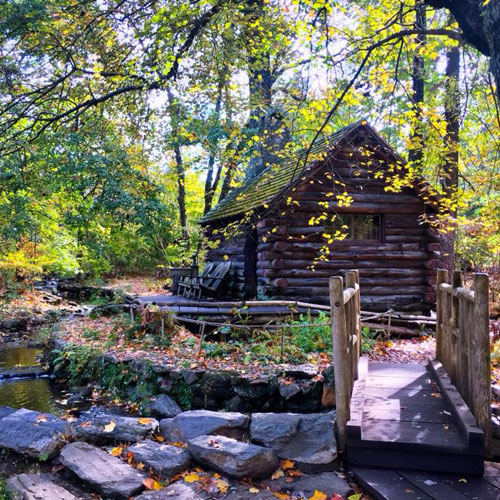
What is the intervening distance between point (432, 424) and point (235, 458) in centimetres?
203

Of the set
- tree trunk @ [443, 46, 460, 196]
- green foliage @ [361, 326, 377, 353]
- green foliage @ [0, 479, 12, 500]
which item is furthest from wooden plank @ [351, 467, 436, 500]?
tree trunk @ [443, 46, 460, 196]

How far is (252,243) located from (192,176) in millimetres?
18670

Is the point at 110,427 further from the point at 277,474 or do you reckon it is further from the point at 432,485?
the point at 432,485

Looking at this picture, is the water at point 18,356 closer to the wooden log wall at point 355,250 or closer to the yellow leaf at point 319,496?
the wooden log wall at point 355,250

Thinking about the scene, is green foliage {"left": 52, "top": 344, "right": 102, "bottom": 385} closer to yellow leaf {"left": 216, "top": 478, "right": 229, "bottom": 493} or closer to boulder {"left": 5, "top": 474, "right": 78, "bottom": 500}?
boulder {"left": 5, "top": 474, "right": 78, "bottom": 500}

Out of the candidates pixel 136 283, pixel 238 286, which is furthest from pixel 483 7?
pixel 136 283

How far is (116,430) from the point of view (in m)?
6.02

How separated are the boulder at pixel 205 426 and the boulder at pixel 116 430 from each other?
13.3 inches

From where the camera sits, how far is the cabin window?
1296 cm

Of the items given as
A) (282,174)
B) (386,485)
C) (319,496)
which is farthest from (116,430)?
(282,174)

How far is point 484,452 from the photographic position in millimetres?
4133

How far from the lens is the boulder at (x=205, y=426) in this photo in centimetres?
560

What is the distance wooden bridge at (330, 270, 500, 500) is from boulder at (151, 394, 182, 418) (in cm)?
329

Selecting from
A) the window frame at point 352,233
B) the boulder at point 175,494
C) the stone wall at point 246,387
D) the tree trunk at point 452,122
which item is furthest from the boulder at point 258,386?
the window frame at point 352,233
